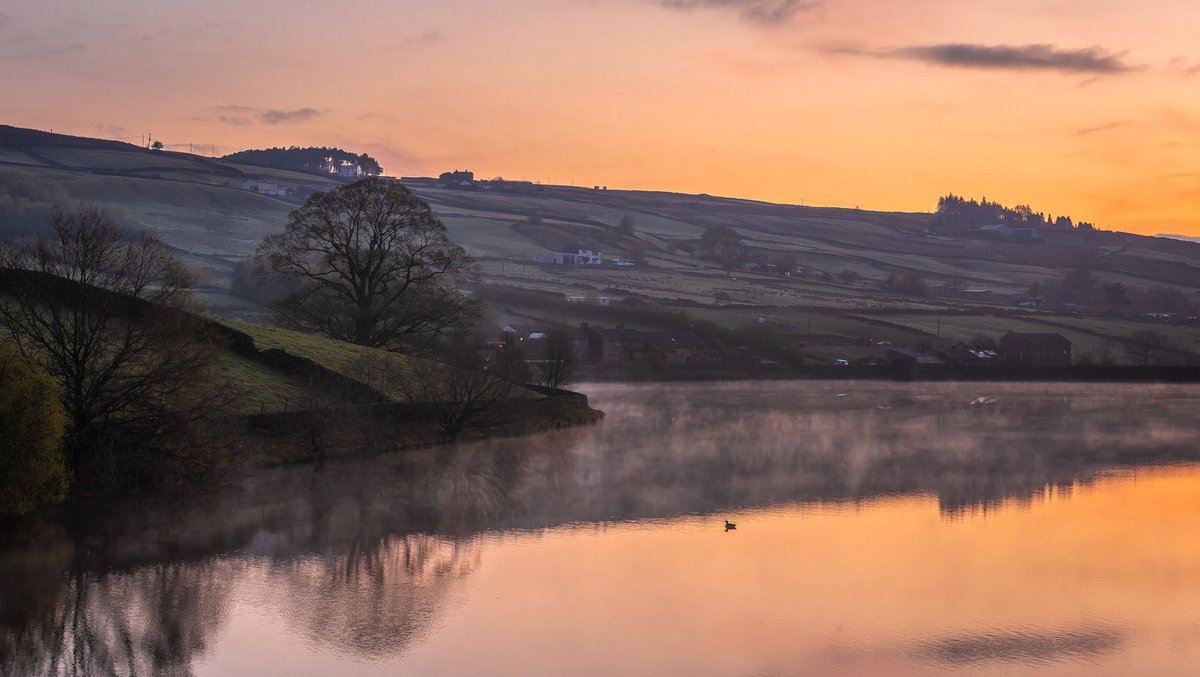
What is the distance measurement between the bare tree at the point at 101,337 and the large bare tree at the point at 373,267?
59.6ft

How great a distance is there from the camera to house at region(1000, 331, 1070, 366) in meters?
106

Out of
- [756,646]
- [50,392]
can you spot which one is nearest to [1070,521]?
[756,646]

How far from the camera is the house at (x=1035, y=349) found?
106 m

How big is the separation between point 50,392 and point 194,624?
11.2 m

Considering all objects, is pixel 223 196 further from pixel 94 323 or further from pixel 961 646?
pixel 961 646

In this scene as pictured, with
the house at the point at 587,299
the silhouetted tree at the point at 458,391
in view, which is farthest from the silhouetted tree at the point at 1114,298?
the silhouetted tree at the point at 458,391

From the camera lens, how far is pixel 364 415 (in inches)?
1913

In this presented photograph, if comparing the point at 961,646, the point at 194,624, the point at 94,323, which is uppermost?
the point at 94,323

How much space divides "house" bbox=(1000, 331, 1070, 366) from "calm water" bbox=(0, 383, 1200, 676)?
55580 millimetres

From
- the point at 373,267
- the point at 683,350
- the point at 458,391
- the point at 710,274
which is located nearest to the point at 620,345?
the point at 683,350

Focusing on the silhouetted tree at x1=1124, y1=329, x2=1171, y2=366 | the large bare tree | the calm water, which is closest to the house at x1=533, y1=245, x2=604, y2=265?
the silhouetted tree at x1=1124, y1=329, x2=1171, y2=366

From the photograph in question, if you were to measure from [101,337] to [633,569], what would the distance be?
1926 centimetres

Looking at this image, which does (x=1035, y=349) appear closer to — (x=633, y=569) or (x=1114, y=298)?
(x=1114, y=298)

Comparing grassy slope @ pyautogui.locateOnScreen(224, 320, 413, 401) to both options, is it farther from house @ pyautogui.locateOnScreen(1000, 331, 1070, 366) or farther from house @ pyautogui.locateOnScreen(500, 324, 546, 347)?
house @ pyautogui.locateOnScreen(1000, 331, 1070, 366)
